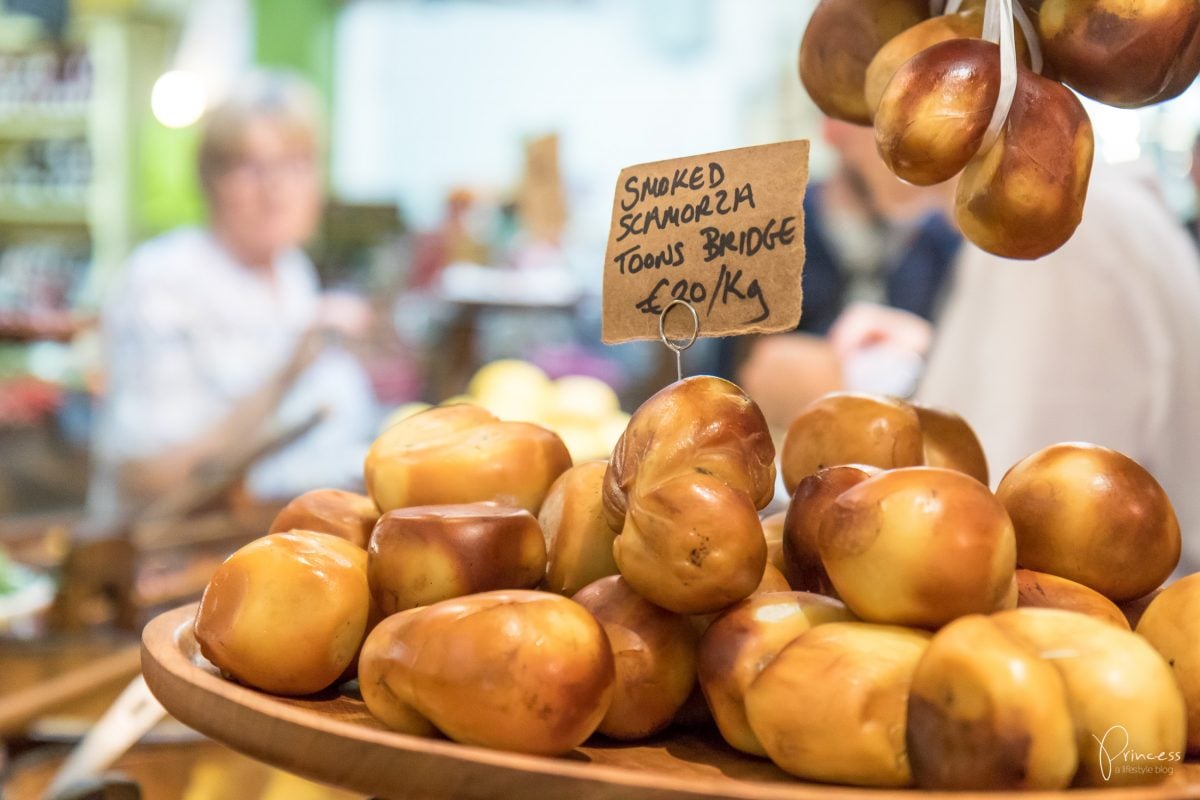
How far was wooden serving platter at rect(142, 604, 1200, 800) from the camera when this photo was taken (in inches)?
18.1

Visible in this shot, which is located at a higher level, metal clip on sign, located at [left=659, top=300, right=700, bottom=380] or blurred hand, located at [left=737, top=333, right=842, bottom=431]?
metal clip on sign, located at [left=659, top=300, right=700, bottom=380]

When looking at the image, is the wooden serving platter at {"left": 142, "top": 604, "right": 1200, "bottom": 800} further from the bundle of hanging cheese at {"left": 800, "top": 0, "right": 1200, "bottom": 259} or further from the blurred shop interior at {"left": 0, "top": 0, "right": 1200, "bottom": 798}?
the blurred shop interior at {"left": 0, "top": 0, "right": 1200, "bottom": 798}

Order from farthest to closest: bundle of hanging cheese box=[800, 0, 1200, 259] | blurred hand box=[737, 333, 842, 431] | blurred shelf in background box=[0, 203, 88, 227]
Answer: blurred shelf in background box=[0, 203, 88, 227], blurred hand box=[737, 333, 842, 431], bundle of hanging cheese box=[800, 0, 1200, 259]

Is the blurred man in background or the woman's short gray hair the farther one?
the woman's short gray hair

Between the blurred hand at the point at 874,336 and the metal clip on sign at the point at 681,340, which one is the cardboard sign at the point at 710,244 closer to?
the metal clip on sign at the point at 681,340

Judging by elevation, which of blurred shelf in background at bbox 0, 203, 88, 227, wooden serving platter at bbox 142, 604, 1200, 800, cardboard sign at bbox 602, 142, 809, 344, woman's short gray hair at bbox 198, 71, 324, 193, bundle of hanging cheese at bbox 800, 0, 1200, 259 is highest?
woman's short gray hair at bbox 198, 71, 324, 193

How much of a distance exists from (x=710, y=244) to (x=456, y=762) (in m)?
0.35

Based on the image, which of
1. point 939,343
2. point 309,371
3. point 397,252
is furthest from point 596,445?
point 397,252

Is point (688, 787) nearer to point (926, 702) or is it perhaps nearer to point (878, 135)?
point (926, 702)

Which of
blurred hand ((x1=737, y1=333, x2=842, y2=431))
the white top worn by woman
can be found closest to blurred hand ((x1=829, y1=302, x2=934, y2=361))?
blurred hand ((x1=737, y1=333, x2=842, y2=431))

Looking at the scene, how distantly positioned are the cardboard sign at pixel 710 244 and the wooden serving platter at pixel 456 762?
0.24 meters

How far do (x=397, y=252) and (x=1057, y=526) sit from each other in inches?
195

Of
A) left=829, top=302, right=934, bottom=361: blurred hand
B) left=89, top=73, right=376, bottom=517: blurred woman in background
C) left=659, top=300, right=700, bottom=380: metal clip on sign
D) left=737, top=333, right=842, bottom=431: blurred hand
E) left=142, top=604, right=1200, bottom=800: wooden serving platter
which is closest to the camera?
left=142, top=604, right=1200, bottom=800: wooden serving platter

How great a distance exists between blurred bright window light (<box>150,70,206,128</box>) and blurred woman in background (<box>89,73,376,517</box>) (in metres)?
2.58
